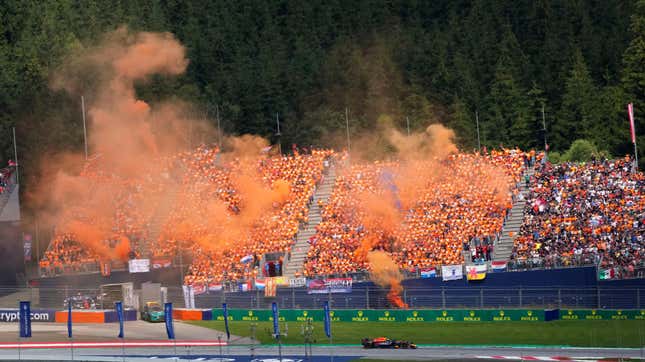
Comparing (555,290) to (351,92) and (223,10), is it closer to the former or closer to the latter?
(351,92)

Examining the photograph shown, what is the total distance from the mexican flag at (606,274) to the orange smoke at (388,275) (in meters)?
9.94

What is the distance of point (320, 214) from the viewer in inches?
2891

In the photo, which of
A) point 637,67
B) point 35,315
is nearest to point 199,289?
point 35,315

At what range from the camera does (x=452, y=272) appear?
207 ft

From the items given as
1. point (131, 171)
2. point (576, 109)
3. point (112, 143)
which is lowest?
point (131, 171)

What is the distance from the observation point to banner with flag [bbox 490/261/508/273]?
62.3m

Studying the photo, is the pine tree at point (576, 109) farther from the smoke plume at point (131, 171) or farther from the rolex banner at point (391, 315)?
the rolex banner at point (391, 315)

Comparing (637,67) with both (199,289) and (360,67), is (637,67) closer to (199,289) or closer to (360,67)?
(360,67)

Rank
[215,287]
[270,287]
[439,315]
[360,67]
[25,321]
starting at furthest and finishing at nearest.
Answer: [360,67]
[215,287]
[270,287]
[439,315]
[25,321]

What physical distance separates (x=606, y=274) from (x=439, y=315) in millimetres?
8400

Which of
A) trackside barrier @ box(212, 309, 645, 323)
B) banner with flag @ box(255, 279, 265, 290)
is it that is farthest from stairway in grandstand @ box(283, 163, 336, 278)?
trackside barrier @ box(212, 309, 645, 323)

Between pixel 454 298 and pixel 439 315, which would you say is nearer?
pixel 439 315

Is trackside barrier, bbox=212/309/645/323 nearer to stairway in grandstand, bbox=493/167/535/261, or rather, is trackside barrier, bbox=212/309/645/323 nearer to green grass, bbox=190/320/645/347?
green grass, bbox=190/320/645/347

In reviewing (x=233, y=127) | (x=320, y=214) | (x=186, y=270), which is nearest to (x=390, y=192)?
(x=320, y=214)
